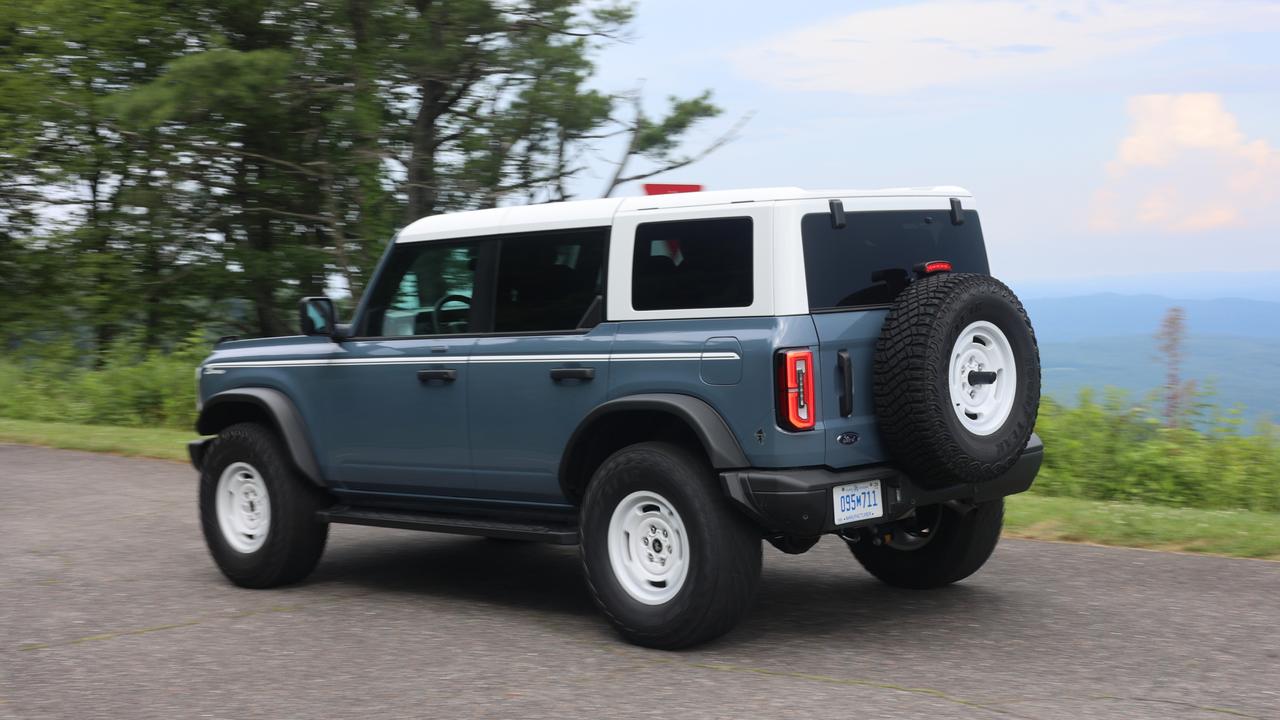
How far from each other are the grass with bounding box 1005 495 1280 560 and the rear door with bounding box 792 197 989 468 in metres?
3.15

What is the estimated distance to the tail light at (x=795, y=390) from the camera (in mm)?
5535

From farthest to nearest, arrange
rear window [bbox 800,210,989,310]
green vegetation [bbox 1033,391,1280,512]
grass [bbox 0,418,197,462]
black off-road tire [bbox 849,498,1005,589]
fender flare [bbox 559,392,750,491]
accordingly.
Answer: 1. grass [bbox 0,418,197,462]
2. green vegetation [bbox 1033,391,1280,512]
3. black off-road tire [bbox 849,498,1005,589]
4. rear window [bbox 800,210,989,310]
5. fender flare [bbox 559,392,750,491]

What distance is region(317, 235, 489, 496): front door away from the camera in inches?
270

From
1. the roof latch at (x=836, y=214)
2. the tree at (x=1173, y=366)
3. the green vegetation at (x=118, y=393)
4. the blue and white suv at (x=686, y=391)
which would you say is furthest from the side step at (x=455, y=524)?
the green vegetation at (x=118, y=393)

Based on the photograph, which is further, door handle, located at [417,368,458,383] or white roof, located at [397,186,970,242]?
door handle, located at [417,368,458,383]

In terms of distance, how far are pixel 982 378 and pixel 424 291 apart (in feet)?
9.51

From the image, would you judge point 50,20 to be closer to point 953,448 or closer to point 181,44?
point 181,44

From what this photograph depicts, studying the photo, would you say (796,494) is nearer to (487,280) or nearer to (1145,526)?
(487,280)

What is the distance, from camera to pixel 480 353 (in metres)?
6.69

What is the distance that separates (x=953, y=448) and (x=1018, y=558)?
2529 millimetres

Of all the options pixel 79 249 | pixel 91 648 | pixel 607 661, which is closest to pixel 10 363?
pixel 79 249

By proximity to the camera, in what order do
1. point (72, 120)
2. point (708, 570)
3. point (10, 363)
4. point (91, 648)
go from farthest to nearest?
point (72, 120), point (10, 363), point (91, 648), point (708, 570)

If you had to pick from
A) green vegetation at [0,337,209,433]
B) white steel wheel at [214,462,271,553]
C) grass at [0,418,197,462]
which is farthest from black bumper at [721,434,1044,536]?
green vegetation at [0,337,209,433]

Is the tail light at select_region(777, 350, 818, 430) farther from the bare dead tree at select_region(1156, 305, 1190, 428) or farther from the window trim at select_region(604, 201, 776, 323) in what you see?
the bare dead tree at select_region(1156, 305, 1190, 428)
